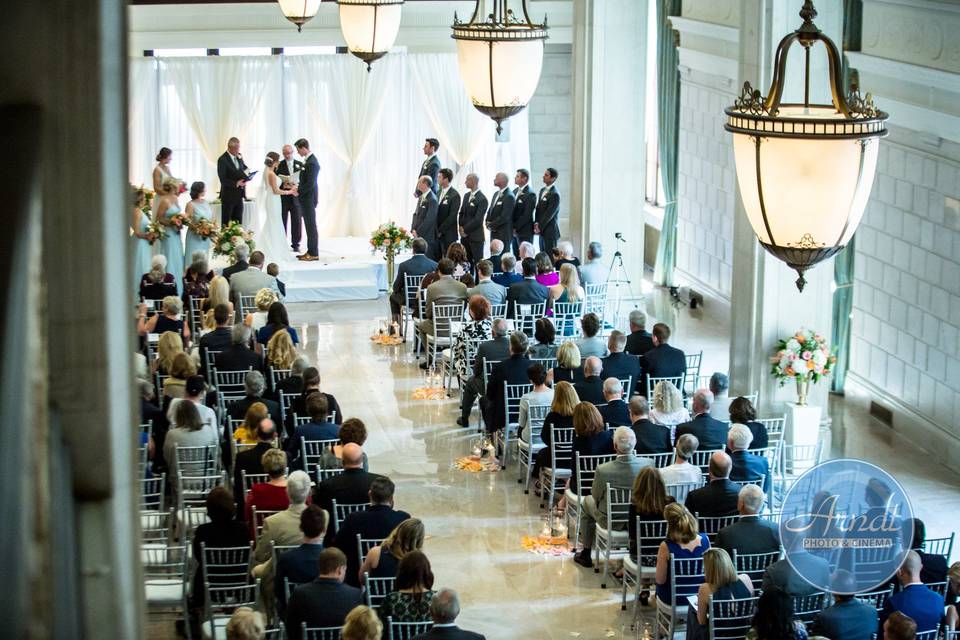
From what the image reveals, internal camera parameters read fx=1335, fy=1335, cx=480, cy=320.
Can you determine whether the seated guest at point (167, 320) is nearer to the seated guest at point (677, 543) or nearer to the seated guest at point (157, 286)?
the seated guest at point (157, 286)

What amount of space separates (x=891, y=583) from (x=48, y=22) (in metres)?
7.69

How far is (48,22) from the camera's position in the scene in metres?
1.11

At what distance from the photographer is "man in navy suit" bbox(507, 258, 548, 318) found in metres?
14.5

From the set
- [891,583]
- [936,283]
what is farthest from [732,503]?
[936,283]

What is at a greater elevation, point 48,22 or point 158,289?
point 48,22

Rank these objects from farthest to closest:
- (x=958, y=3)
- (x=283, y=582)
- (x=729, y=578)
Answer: (x=958, y=3) < (x=283, y=582) < (x=729, y=578)

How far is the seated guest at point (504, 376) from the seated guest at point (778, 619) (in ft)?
17.8

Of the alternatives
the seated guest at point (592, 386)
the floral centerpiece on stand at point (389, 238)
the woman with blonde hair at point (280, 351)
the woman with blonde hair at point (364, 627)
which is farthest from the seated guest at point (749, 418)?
the floral centerpiece on stand at point (389, 238)

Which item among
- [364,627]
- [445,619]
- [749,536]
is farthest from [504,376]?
[364,627]

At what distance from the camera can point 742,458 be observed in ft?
30.7

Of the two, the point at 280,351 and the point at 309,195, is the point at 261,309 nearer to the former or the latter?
the point at 280,351

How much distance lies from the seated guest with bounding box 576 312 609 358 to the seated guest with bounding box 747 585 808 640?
5.79 meters

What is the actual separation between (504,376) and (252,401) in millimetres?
2613

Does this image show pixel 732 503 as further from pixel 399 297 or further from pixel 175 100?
pixel 175 100
